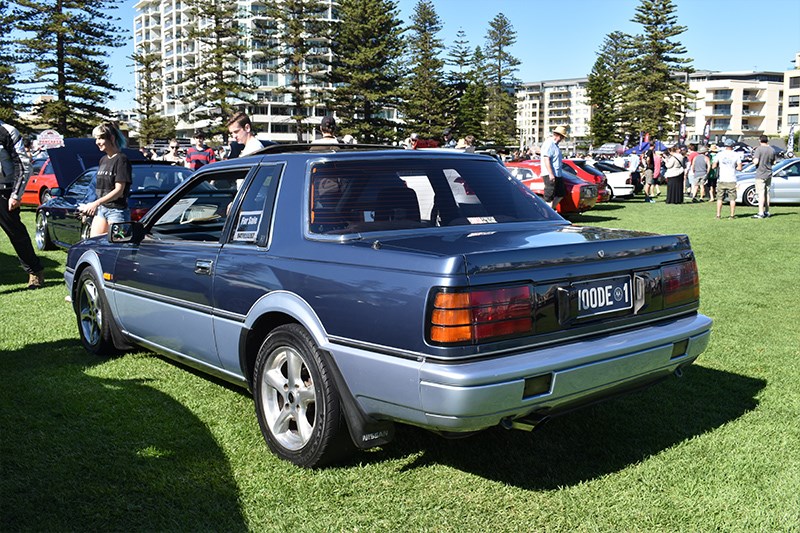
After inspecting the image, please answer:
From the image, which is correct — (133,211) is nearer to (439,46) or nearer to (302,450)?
(302,450)

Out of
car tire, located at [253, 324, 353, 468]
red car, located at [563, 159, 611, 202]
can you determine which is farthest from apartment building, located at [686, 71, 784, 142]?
car tire, located at [253, 324, 353, 468]

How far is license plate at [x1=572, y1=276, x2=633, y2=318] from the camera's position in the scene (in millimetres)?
3465

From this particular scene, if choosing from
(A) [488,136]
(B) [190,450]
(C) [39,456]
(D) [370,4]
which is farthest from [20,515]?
(A) [488,136]

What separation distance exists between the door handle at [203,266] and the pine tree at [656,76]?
6889cm

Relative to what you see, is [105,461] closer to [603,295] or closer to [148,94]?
[603,295]

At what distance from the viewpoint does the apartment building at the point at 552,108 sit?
178 m

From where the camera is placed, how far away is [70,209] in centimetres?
1126

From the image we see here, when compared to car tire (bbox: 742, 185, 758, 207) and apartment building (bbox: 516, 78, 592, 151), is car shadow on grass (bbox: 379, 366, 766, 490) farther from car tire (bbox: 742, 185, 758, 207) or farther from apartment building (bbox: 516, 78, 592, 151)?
apartment building (bbox: 516, 78, 592, 151)

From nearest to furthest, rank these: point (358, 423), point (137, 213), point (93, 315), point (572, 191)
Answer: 1. point (358, 423)
2. point (93, 315)
3. point (137, 213)
4. point (572, 191)

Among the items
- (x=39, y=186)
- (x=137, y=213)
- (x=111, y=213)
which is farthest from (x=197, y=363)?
(x=39, y=186)

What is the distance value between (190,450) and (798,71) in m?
139

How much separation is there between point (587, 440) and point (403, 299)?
1.61 metres

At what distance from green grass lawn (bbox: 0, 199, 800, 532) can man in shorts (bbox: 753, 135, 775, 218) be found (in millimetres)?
14337

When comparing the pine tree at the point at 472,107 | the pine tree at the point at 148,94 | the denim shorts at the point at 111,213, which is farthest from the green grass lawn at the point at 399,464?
the pine tree at the point at 148,94
